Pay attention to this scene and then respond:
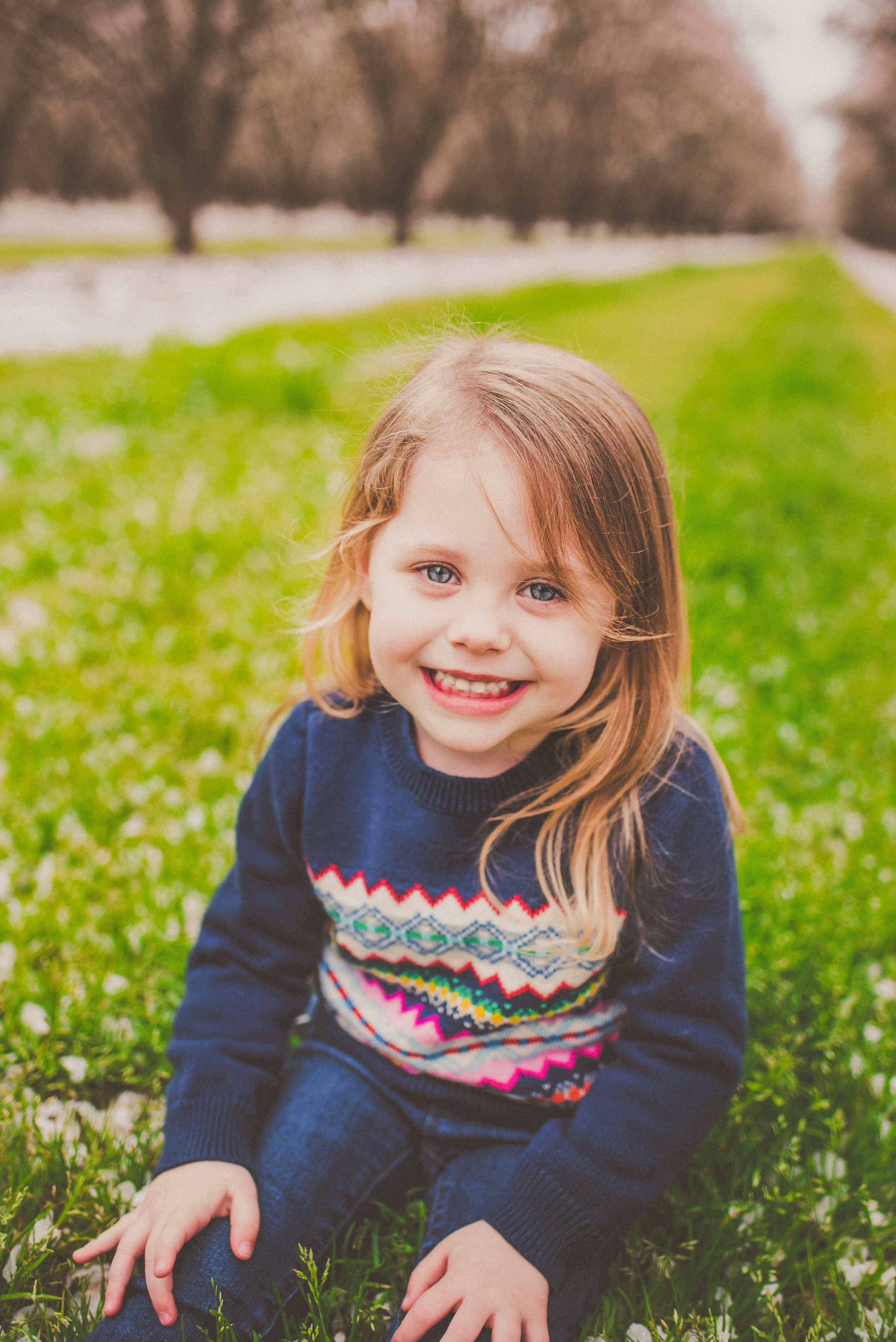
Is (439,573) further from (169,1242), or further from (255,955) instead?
(169,1242)

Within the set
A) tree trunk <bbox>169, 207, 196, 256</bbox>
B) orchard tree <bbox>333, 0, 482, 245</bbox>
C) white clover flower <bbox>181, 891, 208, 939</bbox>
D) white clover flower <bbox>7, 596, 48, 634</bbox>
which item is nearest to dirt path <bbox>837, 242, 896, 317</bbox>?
orchard tree <bbox>333, 0, 482, 245</bbox>

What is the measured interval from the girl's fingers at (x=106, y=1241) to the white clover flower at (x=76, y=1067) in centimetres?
53

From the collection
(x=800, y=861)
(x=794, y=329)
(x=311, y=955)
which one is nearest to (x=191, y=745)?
(x=311, y=955)

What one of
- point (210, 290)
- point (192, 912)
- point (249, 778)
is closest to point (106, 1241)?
point (192, 912)

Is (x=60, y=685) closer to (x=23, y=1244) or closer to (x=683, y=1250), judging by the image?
(x=23, y=1244)

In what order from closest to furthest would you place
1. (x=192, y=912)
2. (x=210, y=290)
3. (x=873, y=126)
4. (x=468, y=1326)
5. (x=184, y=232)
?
(x=468, y=1326) → (x=192, y=912) → (x=210, y=290) → (x=184, y=232) → (x=873, y=126)

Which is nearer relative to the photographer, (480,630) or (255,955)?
(480,630)

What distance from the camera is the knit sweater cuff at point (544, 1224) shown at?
1.51 metres

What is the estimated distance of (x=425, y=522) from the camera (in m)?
1.47

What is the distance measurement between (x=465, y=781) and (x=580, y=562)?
0.46m

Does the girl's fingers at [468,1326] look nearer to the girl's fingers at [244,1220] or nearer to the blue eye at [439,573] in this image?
the girl's fingers at [244,1220]

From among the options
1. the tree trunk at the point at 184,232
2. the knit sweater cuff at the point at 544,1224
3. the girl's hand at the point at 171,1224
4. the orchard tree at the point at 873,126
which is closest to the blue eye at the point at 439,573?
the knit sweater cuff at the point at 544,1224

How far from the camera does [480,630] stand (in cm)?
143

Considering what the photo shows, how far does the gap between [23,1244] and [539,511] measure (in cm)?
160
